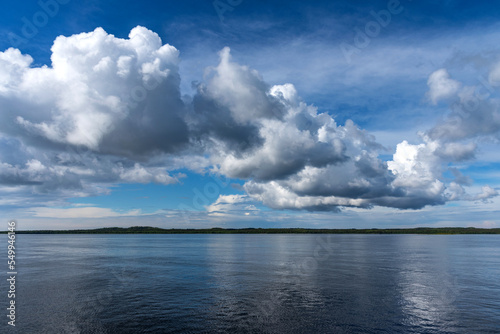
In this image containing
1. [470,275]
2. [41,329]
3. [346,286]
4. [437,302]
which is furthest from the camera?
[470,275]

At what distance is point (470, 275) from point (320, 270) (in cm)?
2914

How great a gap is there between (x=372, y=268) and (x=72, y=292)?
58.9 metres

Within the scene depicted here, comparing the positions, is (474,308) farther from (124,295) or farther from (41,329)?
(41,329)

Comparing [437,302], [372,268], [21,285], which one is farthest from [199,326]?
[372,268]

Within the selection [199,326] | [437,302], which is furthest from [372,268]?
[199,326]

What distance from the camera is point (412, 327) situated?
33438mm

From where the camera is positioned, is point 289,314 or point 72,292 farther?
point 72,292

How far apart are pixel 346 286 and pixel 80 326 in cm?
3786

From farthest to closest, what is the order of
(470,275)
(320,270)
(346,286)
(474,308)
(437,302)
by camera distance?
(320,270)
(470,275)
(346,286)
(437,302)
(474,308)

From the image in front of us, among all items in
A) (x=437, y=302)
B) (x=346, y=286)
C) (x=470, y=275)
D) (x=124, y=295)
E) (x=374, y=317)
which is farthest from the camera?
(x=470, y=275)

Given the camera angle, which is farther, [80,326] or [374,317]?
[374,317]

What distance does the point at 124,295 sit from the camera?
46812 millimetres

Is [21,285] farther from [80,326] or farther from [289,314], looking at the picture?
[289,314]

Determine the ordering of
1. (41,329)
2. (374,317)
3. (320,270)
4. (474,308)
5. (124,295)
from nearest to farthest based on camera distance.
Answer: (41,329) < (374,317) < (474,308) < (124,295) < (320,270)
